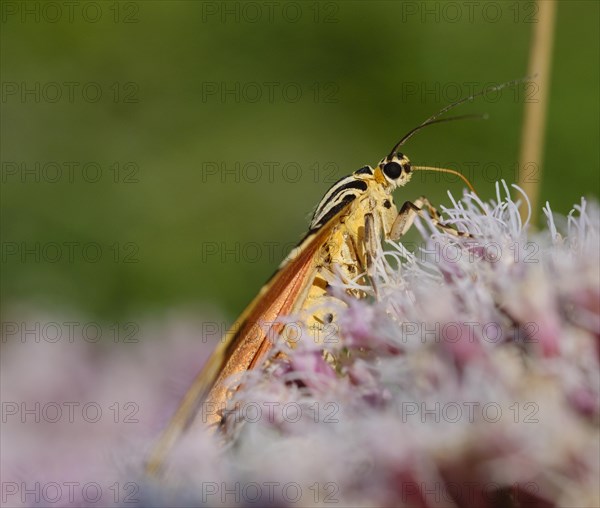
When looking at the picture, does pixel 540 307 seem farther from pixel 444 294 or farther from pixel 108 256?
pixel 108 256

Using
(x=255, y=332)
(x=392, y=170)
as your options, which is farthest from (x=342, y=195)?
(x=255, y=332)

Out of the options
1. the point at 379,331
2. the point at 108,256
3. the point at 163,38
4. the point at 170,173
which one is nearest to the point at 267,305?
the point at 379,331

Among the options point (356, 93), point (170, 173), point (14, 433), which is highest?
point (356, 93)

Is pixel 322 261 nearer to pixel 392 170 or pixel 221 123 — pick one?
pixel 392 170

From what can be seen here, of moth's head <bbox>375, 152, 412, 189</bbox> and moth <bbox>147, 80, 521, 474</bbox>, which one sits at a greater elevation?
moth's head <bbox>375, 152, 412, 189</bbox>

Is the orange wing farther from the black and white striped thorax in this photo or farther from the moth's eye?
the moth's eye

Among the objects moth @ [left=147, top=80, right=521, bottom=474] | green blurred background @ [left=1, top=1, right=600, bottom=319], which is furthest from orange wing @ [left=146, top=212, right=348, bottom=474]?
green blurred background @ [left=1, top=1, right=600, bottom=319]

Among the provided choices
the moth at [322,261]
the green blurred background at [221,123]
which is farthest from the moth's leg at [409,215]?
the green blurred background at [221,123]

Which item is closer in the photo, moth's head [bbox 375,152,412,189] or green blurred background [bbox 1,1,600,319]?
moth's head [bbox 375,152,412,189]
